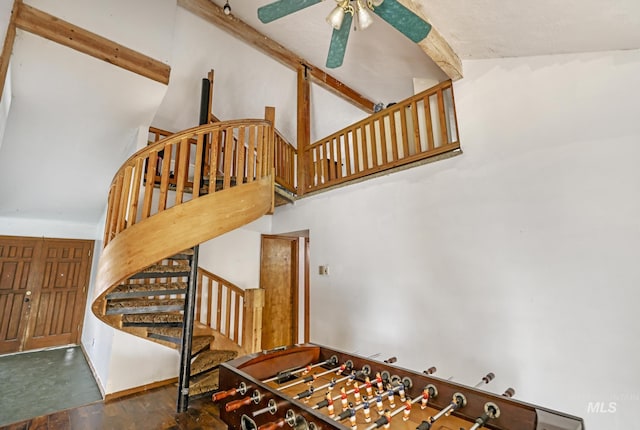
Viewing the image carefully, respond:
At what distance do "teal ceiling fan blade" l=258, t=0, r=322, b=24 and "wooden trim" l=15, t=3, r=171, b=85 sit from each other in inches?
67.2

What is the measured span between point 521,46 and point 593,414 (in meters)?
2.61

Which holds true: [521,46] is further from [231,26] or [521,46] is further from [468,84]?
[231,26]

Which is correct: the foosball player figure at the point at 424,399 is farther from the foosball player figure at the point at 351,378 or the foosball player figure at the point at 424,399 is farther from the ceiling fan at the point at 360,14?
the ceiling fan at the point at 360,14

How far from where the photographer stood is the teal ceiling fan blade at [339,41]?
1994mm

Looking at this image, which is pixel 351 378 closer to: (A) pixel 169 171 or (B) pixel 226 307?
(A) pixel 169 171

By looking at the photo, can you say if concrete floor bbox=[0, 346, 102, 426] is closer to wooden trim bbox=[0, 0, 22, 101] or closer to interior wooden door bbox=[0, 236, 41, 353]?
interior wooden door bbox=[0, 236, 41, 353]

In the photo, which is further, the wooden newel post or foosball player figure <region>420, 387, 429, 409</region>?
the wooden newel post

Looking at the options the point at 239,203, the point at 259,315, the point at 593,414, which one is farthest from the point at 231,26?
the point at 593,414

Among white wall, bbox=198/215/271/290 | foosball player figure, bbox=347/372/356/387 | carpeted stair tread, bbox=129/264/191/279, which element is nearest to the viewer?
foosball player figure, bbox=347/372/356/387

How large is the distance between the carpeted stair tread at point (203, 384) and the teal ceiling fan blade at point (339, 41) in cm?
356

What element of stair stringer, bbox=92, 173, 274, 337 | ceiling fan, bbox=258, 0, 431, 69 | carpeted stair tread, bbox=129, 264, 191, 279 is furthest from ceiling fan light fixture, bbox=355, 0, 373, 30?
carpeted stair tread, bbox=129, 264, 191, 279

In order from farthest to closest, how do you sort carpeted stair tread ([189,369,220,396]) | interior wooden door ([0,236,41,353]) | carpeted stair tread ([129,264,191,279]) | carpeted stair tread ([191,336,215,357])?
interior wooden door ([0,236,41,353]) → carpeted stair tread ([191,336,215,357]) → carpeted stair tread ([189,369,220,396]) → carpeted stair tread ([129,264,191,279])

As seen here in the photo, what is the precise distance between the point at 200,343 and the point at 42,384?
206cm

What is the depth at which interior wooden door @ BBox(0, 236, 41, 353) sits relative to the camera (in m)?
4.53
